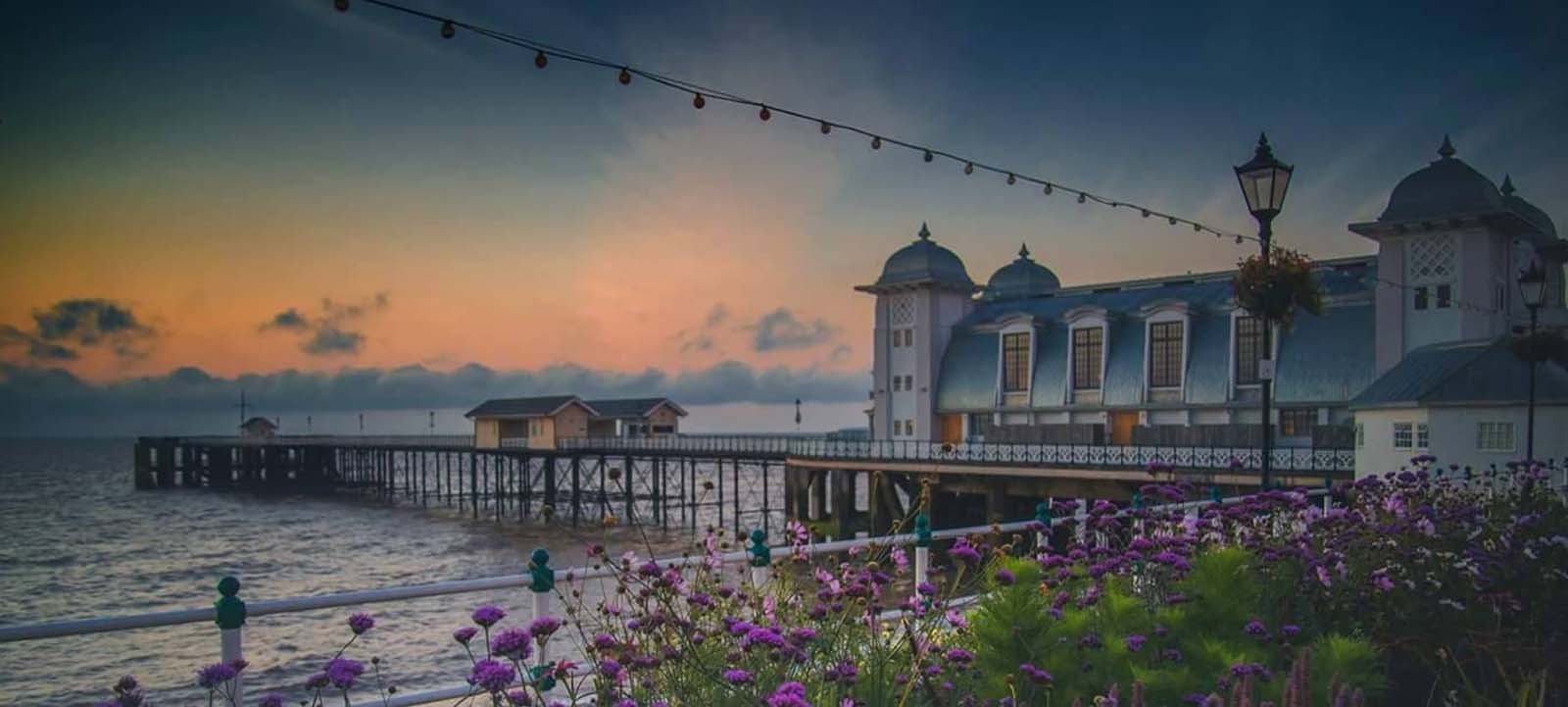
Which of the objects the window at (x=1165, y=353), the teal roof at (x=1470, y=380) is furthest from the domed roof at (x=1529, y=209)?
the teal roof at (x=1470, y=380)

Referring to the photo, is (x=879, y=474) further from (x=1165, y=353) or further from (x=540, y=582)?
(x=1165, y=353)

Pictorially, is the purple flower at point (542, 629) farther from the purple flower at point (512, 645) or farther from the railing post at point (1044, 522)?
the railing post at point (1044, 522)

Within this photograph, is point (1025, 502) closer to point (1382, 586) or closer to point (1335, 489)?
point (1335, 489)

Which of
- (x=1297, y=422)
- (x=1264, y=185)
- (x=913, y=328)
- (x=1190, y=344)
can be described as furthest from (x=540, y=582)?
(x=913, y=328)

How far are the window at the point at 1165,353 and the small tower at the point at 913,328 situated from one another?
8662mm

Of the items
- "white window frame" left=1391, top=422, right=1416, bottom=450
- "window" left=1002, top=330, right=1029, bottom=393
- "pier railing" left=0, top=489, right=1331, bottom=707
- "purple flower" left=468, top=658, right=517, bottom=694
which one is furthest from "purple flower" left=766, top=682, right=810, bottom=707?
"window" left=1002, top=330, right=1029, bottom=393

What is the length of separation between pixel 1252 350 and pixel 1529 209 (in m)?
9.80

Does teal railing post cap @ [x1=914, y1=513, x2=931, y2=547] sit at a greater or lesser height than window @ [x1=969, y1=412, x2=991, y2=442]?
greater

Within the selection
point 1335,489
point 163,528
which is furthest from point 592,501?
point 1335,489

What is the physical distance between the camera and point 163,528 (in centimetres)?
5131

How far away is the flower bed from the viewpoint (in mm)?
3549

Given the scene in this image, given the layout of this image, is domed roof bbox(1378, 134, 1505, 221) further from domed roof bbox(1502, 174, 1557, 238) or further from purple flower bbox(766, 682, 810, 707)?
purple flower bbox(766, 682, 810, 707)

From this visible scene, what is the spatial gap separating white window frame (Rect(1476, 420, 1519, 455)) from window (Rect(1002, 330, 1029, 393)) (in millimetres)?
19988

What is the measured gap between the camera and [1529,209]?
110 feet
